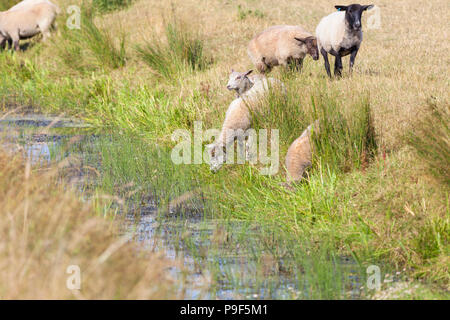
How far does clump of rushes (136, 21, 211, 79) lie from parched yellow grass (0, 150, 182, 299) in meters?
7.51

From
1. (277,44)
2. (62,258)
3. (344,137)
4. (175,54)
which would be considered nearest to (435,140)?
(344,137)

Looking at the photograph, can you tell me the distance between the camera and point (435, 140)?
18.3 ft

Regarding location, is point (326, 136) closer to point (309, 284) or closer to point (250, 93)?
point (250, 93)

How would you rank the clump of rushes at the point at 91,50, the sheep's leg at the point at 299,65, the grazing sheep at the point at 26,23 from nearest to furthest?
the sheep's leg at the point at 299,65 < the clump of rushes at the point at 91,50 < the grazing sheep at the point at 26,23

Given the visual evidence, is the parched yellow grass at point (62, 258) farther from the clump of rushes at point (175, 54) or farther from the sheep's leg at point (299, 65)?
the clump of rushes at point (175, 54)

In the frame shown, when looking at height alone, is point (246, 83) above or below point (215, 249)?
above

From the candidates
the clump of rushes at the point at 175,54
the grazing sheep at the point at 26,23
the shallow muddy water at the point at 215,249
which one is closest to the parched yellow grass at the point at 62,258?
the shallow muddy water at the point at 215,249

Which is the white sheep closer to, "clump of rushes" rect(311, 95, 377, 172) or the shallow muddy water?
the shallow muddy water

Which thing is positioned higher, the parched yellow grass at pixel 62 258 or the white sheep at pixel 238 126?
the white sheep at pixel 238 126

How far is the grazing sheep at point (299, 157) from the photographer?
6.84 m

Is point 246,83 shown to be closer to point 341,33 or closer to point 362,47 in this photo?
point 341,33

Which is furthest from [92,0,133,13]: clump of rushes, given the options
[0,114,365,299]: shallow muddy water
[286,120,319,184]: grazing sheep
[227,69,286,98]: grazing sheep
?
[286,120,319,184]: grazing sheep

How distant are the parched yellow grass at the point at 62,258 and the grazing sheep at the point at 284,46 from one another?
6291 millimetres

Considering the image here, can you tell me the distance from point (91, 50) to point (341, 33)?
5.57 meters
